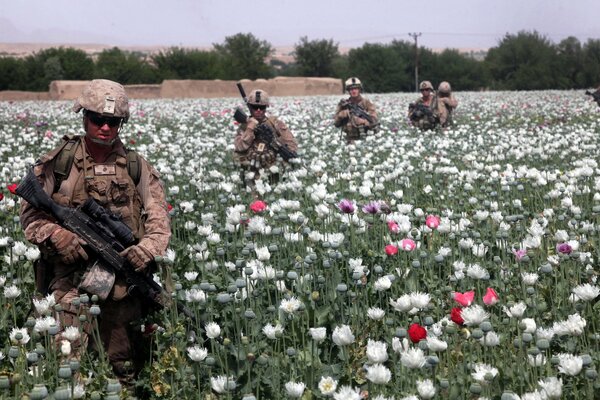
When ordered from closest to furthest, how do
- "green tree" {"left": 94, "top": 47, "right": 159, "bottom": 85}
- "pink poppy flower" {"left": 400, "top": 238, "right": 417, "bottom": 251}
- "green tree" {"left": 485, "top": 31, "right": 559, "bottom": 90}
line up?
1. "pink poppy flower" {"left": 400, "top": 238, "right": 417, "bottom": 251}
2. "green tree" {"left": 94, "top": 47, "right": 159, "bottom": 85}
3. "green tree" {"left": 485, "top": 31, "right": 559, "bottom": 90}

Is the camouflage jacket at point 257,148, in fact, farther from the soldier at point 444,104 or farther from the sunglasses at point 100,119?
the soldier at point 444,104

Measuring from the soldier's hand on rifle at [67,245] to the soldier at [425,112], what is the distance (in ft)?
41.2

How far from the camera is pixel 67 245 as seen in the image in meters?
4.16

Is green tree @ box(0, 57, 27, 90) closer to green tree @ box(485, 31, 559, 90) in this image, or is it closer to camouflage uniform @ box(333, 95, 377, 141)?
green tree @ box(485, 31, 559, 90)

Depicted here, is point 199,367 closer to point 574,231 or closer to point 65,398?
point 65,398

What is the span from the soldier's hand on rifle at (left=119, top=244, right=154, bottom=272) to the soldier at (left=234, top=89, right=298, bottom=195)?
5.02 m

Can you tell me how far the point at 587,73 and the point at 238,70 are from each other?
26800 mm

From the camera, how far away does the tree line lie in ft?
169

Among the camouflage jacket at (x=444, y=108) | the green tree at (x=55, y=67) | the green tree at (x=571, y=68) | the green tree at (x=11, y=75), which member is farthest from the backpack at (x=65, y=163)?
the green tree at (x=571, y=68)

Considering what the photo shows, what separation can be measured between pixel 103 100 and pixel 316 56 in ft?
236

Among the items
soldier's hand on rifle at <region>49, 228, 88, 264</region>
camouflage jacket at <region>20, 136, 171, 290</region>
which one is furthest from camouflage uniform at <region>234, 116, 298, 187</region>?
soldier's hand on rifle at <region>49, 228, 88, 264</region>

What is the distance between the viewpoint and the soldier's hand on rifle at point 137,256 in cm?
423

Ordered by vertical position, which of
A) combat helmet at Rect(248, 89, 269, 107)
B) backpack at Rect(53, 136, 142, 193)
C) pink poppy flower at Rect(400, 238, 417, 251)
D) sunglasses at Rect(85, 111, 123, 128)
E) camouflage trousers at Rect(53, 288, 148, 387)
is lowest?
camouflage trousers at Rect(53, 288, 148, 387)

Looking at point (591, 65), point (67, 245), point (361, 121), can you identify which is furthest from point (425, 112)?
point (591, 65)
